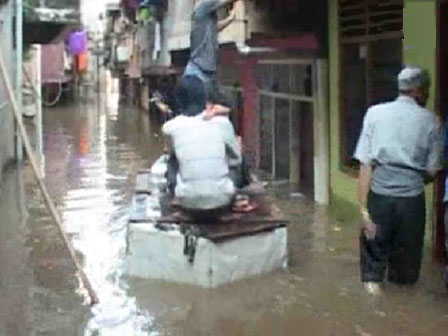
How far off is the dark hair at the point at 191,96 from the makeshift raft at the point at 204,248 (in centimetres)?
94

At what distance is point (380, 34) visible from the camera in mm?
10711

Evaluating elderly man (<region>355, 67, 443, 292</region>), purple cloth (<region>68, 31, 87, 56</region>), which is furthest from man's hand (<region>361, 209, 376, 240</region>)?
purple cloth (<region>68, 31, 87, 56</region>)

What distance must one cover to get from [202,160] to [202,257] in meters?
0.80

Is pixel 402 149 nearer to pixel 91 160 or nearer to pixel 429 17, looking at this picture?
pixel 429 17

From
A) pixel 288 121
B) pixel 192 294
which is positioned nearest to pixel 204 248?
pixel 192 294

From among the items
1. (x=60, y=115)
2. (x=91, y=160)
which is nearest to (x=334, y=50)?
(x=91, y=160)

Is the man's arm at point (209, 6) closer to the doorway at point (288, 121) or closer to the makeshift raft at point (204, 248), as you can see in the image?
the makeshift raft at point (204, 248)

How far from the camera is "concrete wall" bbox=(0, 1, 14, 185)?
16.0 meters

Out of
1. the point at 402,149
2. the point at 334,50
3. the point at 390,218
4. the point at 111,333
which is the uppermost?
the point at 334,50

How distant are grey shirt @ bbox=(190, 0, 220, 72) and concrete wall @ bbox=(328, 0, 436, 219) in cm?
192

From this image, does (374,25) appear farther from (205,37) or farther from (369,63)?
(205,37)

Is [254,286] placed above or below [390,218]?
below

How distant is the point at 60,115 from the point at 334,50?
27.6 m

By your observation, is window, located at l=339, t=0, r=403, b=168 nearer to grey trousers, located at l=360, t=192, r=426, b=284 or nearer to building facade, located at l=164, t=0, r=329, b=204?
building facade, located at l=164, t=0, r=329, b=204
